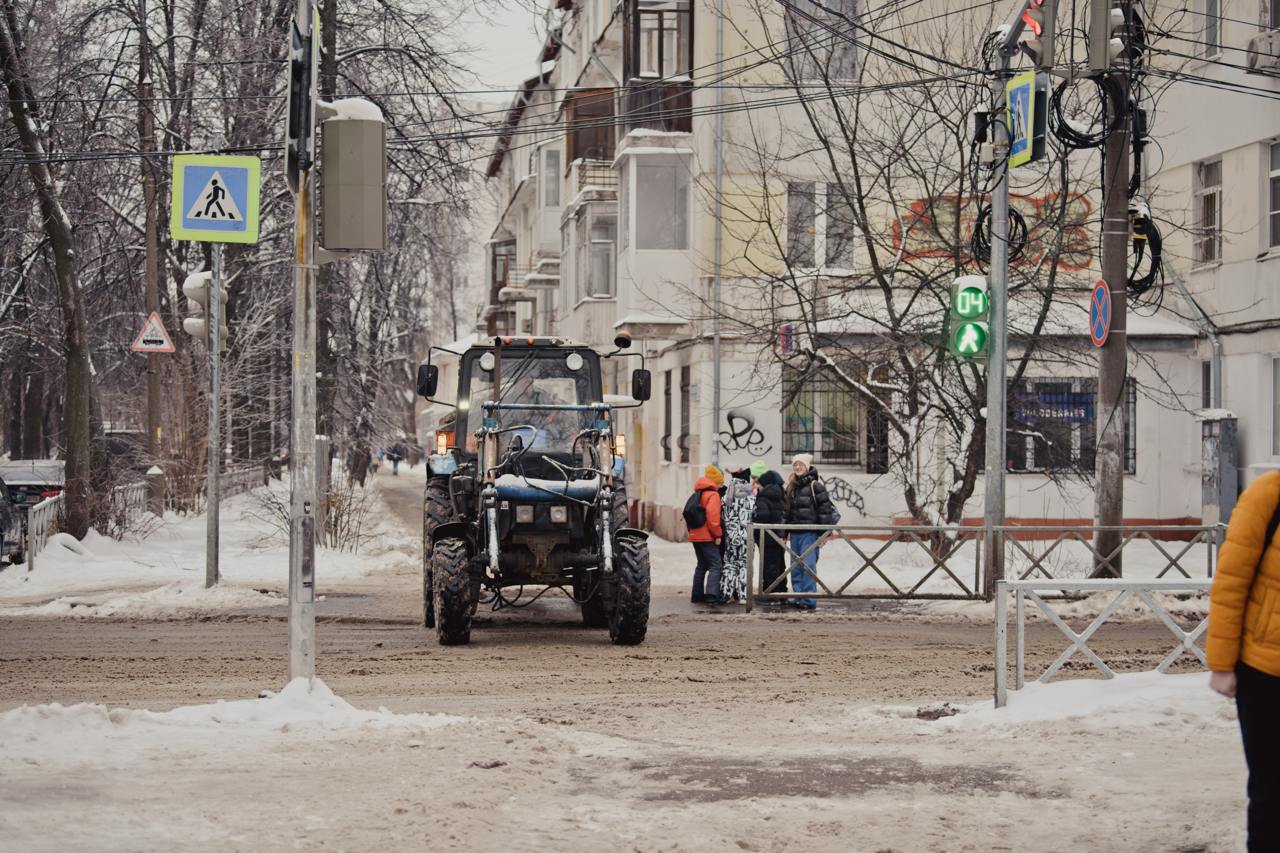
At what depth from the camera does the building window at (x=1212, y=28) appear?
26.9 metres

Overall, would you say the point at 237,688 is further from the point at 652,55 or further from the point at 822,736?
the point at 652,55

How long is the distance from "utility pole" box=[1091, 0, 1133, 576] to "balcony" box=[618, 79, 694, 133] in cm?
1233

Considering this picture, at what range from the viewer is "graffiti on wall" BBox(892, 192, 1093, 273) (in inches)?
885

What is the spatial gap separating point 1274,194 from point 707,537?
40.6 feet

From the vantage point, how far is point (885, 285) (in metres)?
22.5

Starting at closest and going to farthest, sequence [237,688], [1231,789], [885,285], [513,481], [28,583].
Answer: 1. [1231,789]
2. [237,688]
3. [513,481]
4. [28,583]
5. [885,285]

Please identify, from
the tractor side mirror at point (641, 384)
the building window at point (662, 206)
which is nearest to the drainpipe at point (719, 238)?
the building window at point (662, 206)

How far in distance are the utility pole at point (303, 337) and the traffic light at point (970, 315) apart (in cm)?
1032

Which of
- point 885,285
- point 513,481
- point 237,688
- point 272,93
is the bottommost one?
point 237,688

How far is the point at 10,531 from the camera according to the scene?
22.4 metres

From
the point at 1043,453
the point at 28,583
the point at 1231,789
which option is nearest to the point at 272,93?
the point at 28,583

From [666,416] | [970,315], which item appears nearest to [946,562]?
[970,315]

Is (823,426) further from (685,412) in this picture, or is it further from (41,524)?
(41,524)

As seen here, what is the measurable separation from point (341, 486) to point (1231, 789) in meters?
21.4
